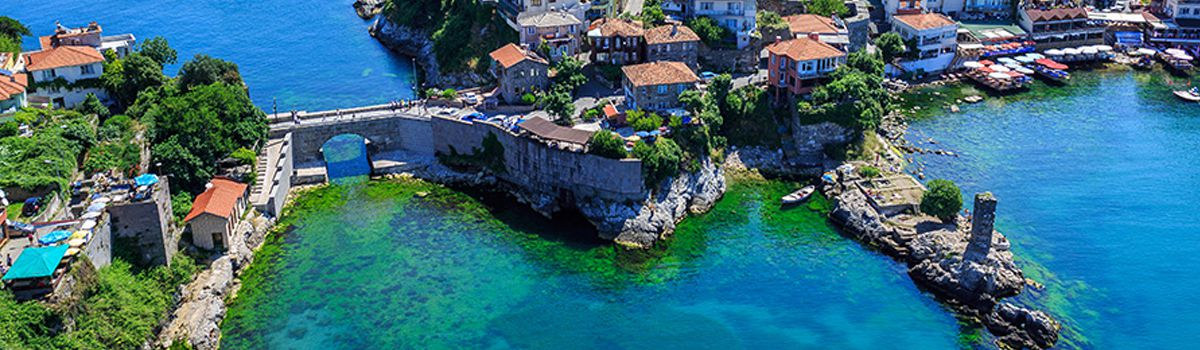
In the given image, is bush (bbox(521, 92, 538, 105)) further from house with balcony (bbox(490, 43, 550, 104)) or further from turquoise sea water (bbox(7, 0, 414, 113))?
turquoise sea water (bbox(7, 0, 414, 113))

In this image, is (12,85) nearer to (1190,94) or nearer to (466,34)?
(466,34)

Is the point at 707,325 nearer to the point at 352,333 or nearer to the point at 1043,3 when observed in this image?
the point at 352,333

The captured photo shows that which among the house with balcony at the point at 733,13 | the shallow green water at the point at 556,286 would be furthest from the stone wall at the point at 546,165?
the house with balcony at the point at 733,13

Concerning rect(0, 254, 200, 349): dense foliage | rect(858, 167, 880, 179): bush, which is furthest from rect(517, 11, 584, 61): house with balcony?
rect(0, 254, 200, 349): dense foliage

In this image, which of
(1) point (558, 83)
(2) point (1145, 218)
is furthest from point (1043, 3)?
(1) point (558, 83)

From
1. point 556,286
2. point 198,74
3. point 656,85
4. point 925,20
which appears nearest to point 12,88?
point 198,74

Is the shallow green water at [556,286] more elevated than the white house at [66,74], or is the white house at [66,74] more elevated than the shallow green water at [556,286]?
the white house at [66,74]

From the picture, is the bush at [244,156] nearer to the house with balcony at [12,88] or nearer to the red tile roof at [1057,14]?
the house with balcony at [12,88]
